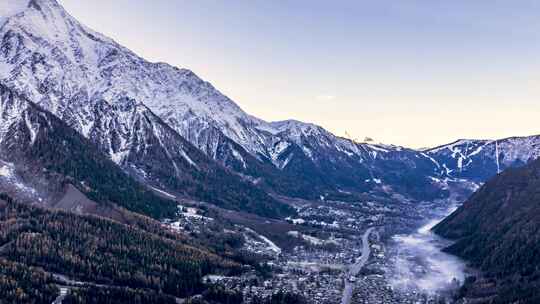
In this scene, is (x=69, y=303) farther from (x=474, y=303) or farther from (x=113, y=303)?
(x=474, y=303)

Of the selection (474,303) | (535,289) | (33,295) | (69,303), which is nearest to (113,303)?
(69,303)

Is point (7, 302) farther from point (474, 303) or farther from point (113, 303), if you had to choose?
point (474, 303)

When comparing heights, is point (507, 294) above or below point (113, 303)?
above

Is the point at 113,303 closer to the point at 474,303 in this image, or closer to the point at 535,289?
the point at 474,303

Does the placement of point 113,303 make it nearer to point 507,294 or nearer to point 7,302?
point 7,302

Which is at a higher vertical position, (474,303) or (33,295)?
(474,303)

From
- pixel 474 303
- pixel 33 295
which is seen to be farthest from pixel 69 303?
pixel 474 303

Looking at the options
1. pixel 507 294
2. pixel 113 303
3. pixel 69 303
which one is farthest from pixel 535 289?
pixel 69 303

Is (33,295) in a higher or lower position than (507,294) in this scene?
lower

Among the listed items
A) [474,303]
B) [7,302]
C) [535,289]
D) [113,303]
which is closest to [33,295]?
[7,302]
